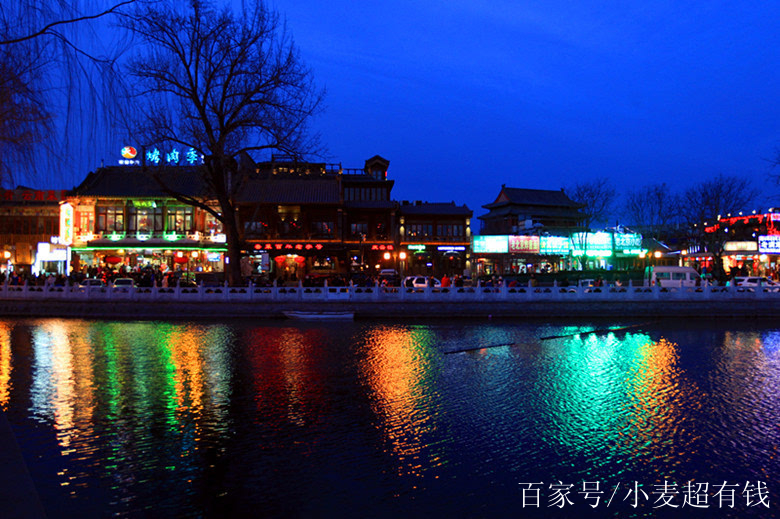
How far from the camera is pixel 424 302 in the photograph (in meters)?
27.3

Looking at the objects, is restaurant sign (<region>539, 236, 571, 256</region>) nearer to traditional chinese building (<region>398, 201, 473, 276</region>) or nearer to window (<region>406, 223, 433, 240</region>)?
traditional chinese building (<region>398, 201, 473, 276</region>)

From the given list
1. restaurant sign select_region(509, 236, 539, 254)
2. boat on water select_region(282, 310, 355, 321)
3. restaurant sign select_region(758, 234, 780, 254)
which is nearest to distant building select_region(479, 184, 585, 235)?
restaurant sign select_region(509, 236, 539, 254)

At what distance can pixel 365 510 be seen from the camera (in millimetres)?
6203

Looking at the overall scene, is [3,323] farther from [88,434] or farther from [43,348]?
[88,434]

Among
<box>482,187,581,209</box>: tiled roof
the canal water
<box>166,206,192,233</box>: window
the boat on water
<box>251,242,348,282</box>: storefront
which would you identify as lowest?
the canal water

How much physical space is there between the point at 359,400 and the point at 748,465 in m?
6.62

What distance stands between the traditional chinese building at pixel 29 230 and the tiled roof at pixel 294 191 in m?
14.9

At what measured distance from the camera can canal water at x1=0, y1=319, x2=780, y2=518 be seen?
6523 millimetres

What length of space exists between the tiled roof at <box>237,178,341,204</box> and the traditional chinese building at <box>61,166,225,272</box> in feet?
13.6

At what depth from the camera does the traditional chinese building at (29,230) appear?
43.2 m

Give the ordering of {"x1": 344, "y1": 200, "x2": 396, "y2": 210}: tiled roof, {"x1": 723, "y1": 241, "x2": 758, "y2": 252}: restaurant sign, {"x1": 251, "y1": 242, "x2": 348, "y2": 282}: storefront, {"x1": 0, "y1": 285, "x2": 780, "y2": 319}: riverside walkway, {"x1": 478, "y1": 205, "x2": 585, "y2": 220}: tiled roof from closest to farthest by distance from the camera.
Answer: {"x1": 0, "y1": 285, "x2": 780, "y2": 319}: riverside walkway → {"x1": 251, "y1": 242, "x2": 348, "y2": 282}: storefront → {"x1": 344, "y1": 200, "x2": 396, "y2": 210}: tiled roof → {"x1": 723, "y1": 241, "x2": 758, "y2": 252}: restaurant sign → {"x1": 478, "y1": 205, "x2": 585, "y2": 220}: tiled roof

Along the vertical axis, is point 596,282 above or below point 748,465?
above

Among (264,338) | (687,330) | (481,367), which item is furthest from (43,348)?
(687,330)

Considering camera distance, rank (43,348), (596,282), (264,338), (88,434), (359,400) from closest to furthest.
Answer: (88,434) → (359,400) → (43,348) → (264,338) → (596,282)
